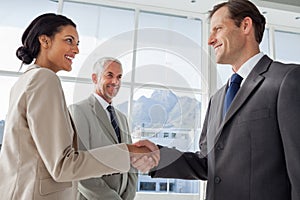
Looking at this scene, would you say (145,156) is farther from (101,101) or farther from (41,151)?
(41,151)

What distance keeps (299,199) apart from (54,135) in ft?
2.51

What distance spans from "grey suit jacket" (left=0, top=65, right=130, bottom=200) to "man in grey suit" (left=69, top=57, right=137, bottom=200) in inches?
8.3

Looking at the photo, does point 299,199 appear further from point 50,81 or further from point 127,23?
point 127,23

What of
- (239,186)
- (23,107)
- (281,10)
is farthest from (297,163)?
(281,10)

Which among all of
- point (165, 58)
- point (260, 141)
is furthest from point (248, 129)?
point (165, 58)

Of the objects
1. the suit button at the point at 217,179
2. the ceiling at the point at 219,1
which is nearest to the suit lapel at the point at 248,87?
the suit button at the point at 217,179

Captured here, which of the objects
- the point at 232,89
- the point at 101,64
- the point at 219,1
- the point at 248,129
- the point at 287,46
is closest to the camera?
the point at 248,129

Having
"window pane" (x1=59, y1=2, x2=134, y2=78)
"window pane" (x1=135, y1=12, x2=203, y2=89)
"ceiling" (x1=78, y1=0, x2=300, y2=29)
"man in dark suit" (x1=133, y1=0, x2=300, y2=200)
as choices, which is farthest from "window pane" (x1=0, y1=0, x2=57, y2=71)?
"man in dark suit" (x1=133, y1=0, x2=300, y2=200)

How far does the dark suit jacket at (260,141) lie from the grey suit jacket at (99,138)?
0.45 metres

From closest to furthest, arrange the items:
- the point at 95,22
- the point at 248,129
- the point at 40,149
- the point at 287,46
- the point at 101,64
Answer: the point at 40,149 → the point at 248,129 → the point at 101,64 → the point at 95,22 → the point at 287,46

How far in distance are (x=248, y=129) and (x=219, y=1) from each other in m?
2.12

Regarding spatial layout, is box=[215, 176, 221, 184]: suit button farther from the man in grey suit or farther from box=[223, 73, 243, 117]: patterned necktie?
the man in grey suit

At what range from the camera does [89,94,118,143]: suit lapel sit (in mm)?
1357

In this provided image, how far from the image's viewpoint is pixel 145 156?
4.23 feet
